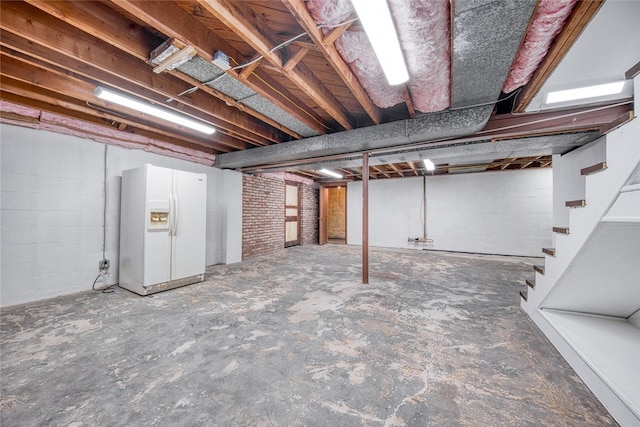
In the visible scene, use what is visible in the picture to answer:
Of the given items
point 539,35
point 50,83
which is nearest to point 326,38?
point 539,35

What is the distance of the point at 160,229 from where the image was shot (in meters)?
3.36

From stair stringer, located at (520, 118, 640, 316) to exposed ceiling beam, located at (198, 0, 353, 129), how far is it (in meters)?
2.30

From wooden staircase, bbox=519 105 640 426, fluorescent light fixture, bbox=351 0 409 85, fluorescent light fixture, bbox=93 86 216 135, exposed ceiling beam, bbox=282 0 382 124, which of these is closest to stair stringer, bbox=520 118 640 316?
wooden staircase, bbox=519 105 640 426

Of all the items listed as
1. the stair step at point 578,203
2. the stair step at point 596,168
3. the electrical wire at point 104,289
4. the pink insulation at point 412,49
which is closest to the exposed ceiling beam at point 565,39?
the pink insulation at point 412,49

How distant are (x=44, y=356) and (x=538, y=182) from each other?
9.59 m

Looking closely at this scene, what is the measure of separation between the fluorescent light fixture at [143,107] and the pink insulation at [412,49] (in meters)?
2.32

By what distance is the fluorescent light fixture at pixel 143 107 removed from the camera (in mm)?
2381

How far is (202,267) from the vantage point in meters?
3.90

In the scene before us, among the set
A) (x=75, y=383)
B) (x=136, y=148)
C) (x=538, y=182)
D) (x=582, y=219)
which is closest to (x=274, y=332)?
(x=75, y=383)

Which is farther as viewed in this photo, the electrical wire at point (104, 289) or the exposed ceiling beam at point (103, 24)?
the electrical wire at point (104, 289)

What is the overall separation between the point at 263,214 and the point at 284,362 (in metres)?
4.99

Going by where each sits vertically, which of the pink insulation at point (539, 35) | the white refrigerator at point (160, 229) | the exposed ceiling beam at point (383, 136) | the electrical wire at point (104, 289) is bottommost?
the electrical wire at point (104, 289)

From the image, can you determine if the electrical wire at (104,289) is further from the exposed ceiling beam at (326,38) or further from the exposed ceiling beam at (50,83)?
the exposed ceiling beam at (326,38)

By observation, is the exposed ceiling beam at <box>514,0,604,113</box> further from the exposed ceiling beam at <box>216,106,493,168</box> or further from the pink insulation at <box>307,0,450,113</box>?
the pink insulation at <box>307,0,450,113</box>
